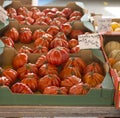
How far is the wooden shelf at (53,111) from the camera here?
150 centimetres

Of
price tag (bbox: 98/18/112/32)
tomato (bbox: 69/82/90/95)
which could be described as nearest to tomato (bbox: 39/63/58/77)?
tomato (bbox: 69/82/90/95)

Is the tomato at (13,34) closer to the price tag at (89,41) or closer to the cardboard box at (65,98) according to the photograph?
the price tag at (89,41)

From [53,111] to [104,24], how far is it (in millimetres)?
836

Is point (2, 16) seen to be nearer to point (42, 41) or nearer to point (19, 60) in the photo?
point (42, 41)

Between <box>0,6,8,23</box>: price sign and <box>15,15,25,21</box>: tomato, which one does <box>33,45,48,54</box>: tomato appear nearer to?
<box>0,6,8,23</box>: price sign

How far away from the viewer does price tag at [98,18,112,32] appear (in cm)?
207

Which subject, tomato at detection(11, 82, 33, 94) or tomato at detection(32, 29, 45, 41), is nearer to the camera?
tomato at detection(11, 82, 33, 94)

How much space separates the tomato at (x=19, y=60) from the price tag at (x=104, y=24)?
550mm

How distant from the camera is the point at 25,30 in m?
2.45

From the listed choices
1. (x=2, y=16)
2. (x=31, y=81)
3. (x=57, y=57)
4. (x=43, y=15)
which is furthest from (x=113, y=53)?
(x=43, y=15)

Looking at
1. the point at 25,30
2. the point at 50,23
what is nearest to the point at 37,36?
the point at 25,30

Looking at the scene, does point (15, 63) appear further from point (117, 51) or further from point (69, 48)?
point (117, 51)

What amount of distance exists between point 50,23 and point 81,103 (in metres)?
1.22

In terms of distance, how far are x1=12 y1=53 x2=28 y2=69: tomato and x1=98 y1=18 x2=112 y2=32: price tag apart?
55 centimetres
